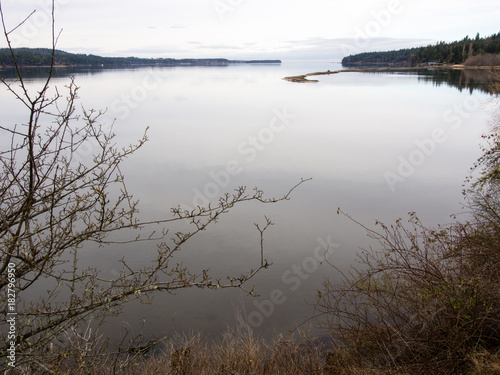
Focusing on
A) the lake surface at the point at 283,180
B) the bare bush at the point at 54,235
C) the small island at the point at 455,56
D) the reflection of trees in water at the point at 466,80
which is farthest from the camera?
the small island at the point at 455,56

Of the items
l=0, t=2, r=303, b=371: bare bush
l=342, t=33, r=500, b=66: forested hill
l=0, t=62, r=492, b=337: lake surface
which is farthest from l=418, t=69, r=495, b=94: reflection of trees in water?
l=0, t=2, r=303, b=371: bare bush

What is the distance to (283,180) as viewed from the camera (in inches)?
525

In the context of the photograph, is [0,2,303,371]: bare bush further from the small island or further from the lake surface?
the small island

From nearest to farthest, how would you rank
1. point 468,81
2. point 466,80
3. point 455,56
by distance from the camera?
point 468,81 < point 466,80 < point 455,56

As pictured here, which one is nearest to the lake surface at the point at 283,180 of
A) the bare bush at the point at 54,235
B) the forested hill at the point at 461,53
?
the bare bush at the point at 54,235

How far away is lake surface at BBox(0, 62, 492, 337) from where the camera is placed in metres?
7.28

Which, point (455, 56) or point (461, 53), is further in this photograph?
point (461, 53)

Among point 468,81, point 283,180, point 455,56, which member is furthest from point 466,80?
point 455,56

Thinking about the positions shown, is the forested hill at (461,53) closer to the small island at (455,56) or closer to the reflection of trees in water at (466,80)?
the small island at (455,56)

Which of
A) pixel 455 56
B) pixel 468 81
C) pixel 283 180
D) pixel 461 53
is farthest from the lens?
pixel 461 53

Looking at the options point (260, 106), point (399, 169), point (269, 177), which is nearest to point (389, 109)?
point (260, 106)

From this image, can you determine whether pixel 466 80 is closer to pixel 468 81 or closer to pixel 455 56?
pixel 468 81

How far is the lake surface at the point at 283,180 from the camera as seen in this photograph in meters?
7.28

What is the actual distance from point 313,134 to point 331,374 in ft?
58.5
